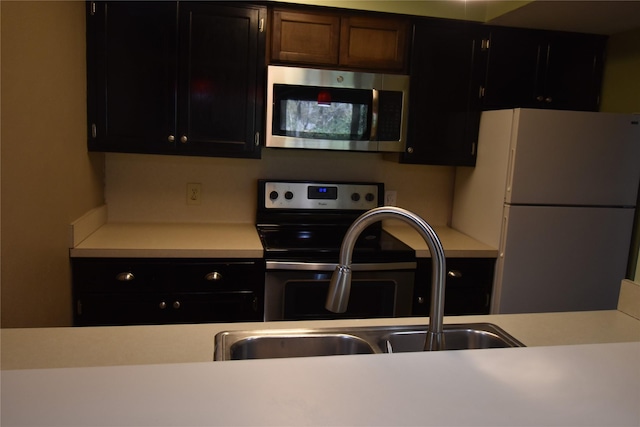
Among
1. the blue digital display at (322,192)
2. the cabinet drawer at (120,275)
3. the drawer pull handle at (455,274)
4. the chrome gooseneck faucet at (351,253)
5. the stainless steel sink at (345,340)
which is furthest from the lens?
the blue digital display at (322,192)

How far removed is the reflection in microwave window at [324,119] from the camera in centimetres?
254

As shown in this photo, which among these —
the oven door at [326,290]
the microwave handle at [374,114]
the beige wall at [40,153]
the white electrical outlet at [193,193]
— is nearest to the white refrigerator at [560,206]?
the oven door at [326,290]

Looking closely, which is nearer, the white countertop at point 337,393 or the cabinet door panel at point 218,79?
the white countertop at point 337,393

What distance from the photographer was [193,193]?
2881 mm

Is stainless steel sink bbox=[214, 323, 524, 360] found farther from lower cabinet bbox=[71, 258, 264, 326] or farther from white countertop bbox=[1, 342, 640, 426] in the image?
lower cabinet bbox=[71, 258, 264, 326]

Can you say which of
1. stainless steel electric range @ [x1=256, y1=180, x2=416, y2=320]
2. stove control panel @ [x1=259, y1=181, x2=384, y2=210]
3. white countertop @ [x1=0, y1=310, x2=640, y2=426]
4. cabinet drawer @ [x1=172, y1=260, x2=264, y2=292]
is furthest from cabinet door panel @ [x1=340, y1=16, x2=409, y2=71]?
white countertop @ [x1=0, y1=310, x2=640, y2=426]

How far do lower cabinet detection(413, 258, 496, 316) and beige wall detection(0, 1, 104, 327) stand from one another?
1.68 m

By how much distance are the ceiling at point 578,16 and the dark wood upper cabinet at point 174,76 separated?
52.2 inches

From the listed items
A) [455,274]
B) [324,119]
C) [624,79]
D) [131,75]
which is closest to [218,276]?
[324,119]

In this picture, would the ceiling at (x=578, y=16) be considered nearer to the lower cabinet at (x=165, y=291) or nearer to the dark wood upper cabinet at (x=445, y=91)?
the dark wood upper cabinet at (x=445, y=91)

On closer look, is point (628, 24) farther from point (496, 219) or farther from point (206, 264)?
point (206, 264)

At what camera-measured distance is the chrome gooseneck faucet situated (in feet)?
3.44

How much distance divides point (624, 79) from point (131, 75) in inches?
106

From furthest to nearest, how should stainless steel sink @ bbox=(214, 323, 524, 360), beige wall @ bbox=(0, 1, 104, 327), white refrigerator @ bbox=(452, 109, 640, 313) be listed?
white refrigerator @ bbox=(452, 109, 640, 313), beige wall @ bbox=(0, 1, 104, 327), stainless steel sink @ bbox=(214, 323, 524, 360)
